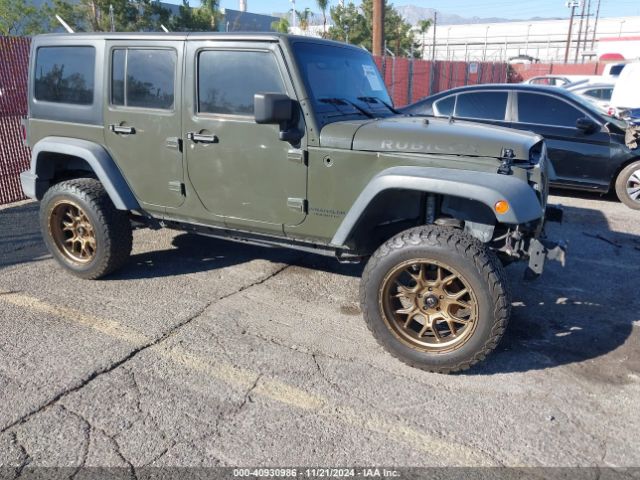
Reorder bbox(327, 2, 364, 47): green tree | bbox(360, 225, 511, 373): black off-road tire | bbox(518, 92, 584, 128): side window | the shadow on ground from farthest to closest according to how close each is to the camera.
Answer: bbox(327, 2, 364, 47): green tree
bbox(518, 92, 584, 128): side window
the shadow on ground
bbox(360, 225, 511, 373): black off-road tire

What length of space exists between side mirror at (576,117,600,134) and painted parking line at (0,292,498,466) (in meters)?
5.83

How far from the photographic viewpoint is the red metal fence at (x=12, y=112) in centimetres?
723

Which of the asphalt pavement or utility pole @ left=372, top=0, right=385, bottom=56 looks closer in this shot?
the asphalt pavement

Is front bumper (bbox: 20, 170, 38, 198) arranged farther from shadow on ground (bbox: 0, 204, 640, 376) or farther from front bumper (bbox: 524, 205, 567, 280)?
front bumper (bbox: 524, 205, 567, 280)

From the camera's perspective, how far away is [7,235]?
599 cm

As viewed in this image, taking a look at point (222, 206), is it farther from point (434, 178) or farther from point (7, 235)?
point (7, 235)

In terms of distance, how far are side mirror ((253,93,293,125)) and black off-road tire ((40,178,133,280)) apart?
1.82 meters

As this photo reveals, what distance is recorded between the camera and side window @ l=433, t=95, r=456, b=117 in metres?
8.07

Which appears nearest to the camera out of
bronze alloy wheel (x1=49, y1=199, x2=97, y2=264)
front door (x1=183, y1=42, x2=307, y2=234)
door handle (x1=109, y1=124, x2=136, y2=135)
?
front door (x1=183, y1=42, x2=307, y2=234)

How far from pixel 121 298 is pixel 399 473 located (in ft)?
9.06

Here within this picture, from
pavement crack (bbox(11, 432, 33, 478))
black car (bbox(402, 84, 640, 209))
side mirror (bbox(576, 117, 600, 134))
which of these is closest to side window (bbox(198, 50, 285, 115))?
pavement crack (bbox(11, 432, 33, 478))

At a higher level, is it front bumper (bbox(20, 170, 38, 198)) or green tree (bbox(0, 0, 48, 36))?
green tree (bbox(0, 0, 48, 36))

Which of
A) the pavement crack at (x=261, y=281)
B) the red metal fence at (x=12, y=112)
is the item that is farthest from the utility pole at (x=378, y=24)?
the pavement crack at (x=261, y=281)

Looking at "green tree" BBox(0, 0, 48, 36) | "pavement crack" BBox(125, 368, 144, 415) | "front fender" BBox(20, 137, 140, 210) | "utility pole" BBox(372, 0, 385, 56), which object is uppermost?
"green tree" BBox(0, 0, 48, 36)
